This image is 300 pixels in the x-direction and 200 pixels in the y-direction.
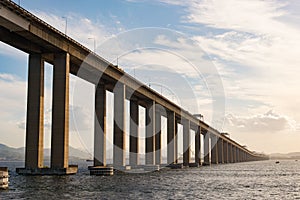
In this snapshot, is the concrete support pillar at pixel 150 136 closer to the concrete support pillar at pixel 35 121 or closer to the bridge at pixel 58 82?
the bridge at pixel 58 82

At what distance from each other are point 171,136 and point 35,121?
81.7 metres

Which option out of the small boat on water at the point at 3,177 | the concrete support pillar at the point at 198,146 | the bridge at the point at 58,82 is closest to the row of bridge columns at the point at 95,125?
the bridge at the point at 58,82

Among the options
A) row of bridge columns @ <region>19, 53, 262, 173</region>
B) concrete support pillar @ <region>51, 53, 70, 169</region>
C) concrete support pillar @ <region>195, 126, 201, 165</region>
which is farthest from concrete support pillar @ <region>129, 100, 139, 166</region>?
concrete support pillar @ <region>195, 126, 201, 165</region>

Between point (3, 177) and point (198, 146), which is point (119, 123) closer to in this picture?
point (3, 177)

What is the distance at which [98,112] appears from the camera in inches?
3821

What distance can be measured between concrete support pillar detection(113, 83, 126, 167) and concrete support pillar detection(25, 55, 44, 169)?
29.8 m

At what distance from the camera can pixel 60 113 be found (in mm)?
70625

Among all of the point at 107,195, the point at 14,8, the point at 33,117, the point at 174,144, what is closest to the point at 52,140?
the point at 33,117

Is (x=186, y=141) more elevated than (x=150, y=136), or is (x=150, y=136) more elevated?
(x=150, y=136)

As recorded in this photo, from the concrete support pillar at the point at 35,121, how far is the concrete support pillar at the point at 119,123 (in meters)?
29.8

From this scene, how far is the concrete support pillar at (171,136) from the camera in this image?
148 meters

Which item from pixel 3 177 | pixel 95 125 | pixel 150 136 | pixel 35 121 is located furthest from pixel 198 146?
pixel 3 177

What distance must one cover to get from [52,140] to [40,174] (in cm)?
542

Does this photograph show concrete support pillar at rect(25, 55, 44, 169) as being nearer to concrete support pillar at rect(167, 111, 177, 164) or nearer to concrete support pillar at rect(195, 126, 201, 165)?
concrete support pillar at rect(167, 111, 177, 164)
